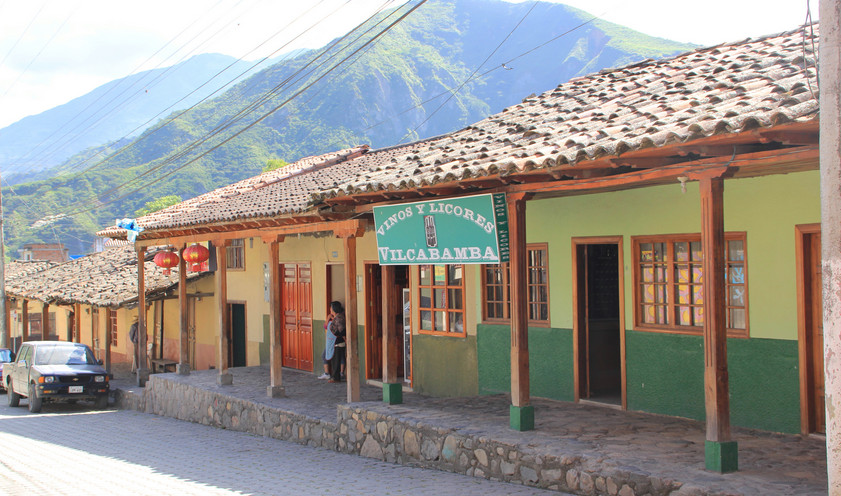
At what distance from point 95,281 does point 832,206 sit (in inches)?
900

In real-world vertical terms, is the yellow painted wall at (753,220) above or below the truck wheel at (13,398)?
above

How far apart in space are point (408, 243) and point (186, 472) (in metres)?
3.82

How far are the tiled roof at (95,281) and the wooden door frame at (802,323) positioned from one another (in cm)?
1654

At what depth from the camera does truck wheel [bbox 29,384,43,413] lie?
55.2ft

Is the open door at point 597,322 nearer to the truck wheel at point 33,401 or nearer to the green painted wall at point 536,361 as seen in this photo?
the green painted wall at point 536,361

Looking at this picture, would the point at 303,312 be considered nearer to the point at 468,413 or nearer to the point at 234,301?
the point at 234,301

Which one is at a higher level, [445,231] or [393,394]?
[445,231]

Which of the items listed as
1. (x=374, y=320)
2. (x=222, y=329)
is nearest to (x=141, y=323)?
(x=222, y=329)

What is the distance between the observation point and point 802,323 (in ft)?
24.0

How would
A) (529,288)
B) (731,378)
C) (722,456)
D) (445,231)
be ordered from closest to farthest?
(722,456) < (731,378) < (445,231) < (529,288)

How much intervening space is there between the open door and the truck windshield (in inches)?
504

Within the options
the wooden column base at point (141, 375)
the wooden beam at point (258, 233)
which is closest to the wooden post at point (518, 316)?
the wooden beam at point (258, 233)

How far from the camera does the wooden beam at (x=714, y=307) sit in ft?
19.9

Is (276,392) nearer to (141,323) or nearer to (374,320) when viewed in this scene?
(374,320)
